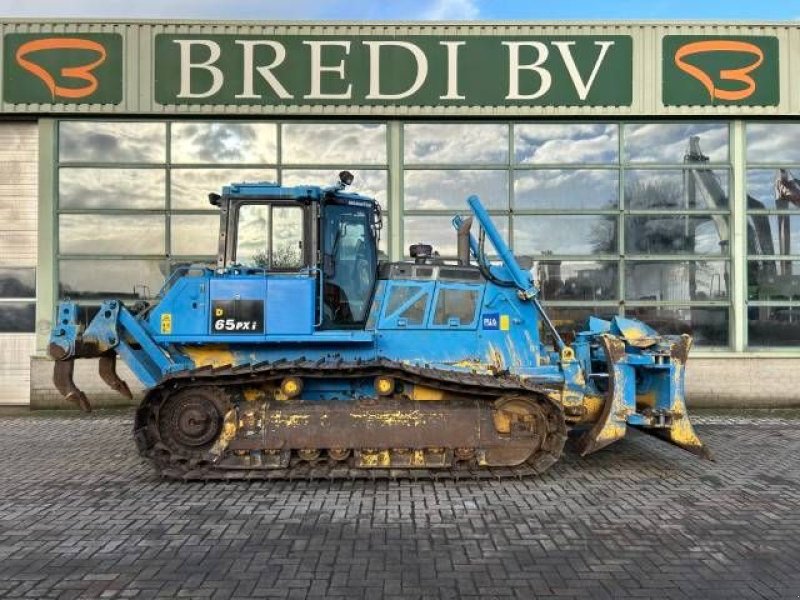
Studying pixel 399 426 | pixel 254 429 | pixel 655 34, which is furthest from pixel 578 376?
pixel 655 34

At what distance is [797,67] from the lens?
11617 mm

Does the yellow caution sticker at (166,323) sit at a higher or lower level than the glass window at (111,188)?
lower

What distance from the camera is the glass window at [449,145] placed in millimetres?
11867

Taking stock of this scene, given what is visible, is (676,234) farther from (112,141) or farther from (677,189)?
(112,141)

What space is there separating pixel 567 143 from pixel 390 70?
3.33 meters

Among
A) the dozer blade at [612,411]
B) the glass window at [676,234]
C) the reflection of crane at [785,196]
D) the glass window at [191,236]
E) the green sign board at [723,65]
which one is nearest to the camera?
the dozer blade at [612,411]

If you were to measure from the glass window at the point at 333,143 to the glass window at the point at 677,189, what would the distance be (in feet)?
14.6

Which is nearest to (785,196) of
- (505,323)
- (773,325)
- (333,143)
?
(773,325)

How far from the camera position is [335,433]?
6836mm

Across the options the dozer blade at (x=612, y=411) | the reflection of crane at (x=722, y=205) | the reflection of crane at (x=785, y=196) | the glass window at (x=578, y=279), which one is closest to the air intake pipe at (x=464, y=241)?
the dozer blade at (x=612, y=411)

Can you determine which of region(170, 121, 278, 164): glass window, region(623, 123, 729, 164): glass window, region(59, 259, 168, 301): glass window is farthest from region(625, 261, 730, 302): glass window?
region(59, 259, 168, 301): glass window

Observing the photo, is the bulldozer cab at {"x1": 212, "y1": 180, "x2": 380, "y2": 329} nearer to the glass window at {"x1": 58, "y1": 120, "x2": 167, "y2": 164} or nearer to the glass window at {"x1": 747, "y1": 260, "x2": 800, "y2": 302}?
the glass window at {"x1": 58, "y1": 120, "x2": 167, "y2": 164}

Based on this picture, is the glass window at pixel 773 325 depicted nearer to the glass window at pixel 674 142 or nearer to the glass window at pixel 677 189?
the glass window at pixel 677 189

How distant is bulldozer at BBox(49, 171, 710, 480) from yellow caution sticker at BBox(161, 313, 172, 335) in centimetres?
2
